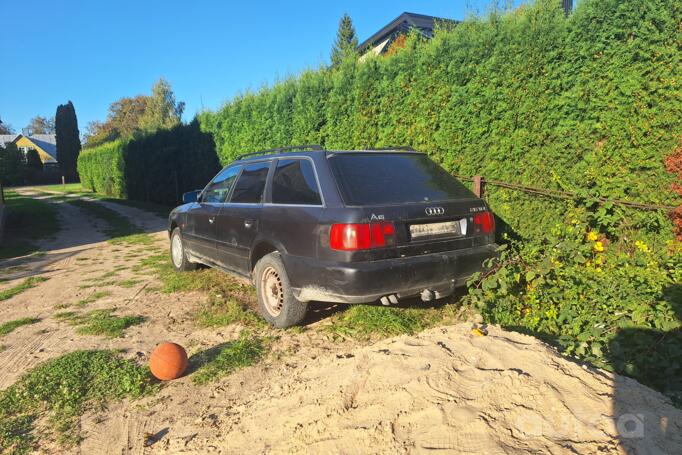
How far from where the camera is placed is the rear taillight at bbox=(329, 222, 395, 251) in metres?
3.54

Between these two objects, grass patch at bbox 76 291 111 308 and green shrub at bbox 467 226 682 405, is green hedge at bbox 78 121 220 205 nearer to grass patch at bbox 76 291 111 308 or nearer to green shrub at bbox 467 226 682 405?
grass patch at bbox 76 291 111 308

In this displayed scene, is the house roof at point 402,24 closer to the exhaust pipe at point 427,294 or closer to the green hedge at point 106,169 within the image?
the green hedge at point 106,169

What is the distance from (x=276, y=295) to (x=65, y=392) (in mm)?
1887

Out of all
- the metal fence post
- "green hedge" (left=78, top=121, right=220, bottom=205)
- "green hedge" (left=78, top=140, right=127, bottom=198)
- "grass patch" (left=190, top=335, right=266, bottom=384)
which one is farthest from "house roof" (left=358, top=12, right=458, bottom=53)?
"grass patch" (left=190, top=335, right=266, bottom=384)

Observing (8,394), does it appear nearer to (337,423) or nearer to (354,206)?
(337,423)

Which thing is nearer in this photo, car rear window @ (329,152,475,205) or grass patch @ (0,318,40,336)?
car rear window @ (329,152,475,205)

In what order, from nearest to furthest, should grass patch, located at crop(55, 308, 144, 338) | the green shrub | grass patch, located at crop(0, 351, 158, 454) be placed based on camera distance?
1. grass patch, located at crop(0, 351, 158, 454)
2. the green shrub
3. grass patch, located at crop(55, 308, 144, 338)

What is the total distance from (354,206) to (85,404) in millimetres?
2412

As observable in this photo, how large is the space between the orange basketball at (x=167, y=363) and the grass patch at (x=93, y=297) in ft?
8.81

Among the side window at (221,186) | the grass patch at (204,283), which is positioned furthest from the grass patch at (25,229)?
the side window at (221,186)

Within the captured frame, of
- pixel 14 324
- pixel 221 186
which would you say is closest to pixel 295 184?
pixel 221 186

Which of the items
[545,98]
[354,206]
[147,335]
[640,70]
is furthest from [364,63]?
[147,335]

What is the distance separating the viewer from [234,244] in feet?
16.4

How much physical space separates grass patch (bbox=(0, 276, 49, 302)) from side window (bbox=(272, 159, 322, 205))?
168 inches
